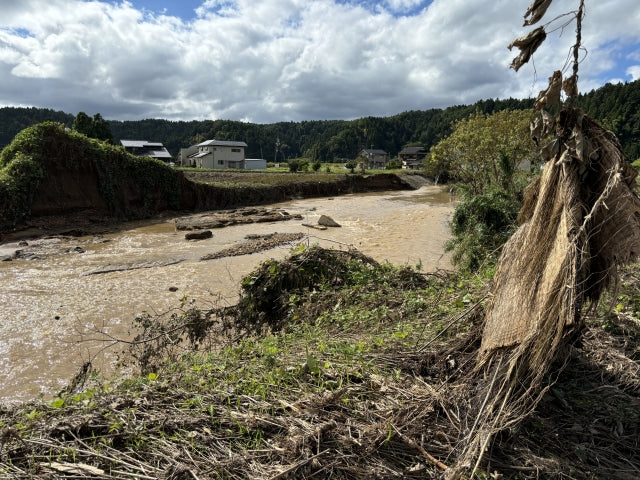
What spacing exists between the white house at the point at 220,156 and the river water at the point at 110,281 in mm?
49496

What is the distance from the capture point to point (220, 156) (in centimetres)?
7062

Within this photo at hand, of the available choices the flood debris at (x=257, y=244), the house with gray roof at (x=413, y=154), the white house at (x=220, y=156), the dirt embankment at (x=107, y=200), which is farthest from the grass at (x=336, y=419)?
the house with gray roof at (x=413, y=154)

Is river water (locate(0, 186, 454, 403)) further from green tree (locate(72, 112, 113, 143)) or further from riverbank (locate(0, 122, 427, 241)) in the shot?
green tree (locate(72, 112, 113, 143))

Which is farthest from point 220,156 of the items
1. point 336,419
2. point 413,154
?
point 336,419

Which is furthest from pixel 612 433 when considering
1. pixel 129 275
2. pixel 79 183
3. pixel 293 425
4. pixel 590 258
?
pixel 79 183

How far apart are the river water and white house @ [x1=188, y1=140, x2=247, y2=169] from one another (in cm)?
4950

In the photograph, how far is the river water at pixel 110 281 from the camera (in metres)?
7.13

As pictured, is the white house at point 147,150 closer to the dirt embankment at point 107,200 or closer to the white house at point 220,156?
the white house at point 220,156

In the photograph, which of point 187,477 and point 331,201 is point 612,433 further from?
point 331,201

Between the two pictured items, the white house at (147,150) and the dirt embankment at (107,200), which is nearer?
the dirt embankment at (107,200)

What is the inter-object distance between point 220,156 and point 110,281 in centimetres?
6224

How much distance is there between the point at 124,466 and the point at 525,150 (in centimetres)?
1809

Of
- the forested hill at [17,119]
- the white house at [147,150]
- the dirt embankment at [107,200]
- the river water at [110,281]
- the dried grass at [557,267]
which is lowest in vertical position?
the river water at [110,281]

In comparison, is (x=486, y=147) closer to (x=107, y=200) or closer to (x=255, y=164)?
(x=107, y=200)
